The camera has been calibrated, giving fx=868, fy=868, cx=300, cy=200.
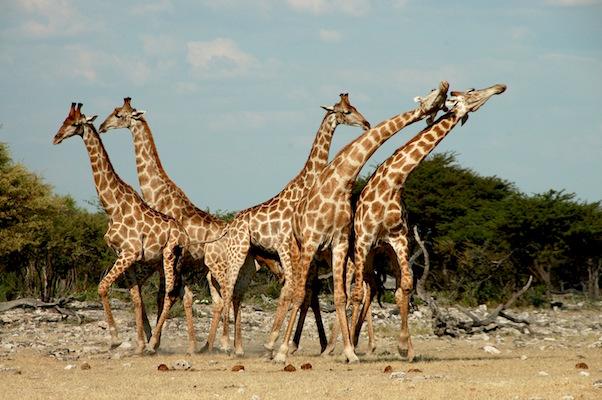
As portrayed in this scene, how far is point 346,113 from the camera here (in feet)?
39.5

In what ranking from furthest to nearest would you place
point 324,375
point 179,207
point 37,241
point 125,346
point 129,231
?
point 37,241 → point 179,207 → point 125,346 → point 129,231 → point 324,375

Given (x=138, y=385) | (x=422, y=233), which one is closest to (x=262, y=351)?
(x=138, y=385)

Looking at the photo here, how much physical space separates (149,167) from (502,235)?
13.5m

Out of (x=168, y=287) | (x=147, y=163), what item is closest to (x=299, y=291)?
(x=168, y=287)

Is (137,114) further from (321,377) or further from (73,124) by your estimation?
(321,377)

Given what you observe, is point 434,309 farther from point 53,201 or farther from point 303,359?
point 53,201

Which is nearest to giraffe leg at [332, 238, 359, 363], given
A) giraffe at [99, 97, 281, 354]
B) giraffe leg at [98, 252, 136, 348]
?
giraffe at [99, 97, 281, 354]

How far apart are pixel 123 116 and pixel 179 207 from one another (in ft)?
5.45

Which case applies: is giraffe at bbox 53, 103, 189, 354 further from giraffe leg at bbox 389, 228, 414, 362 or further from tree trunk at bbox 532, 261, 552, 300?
tree trunk at bbox 532, 261, 552, 300

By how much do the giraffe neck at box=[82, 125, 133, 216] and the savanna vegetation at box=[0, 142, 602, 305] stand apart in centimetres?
690

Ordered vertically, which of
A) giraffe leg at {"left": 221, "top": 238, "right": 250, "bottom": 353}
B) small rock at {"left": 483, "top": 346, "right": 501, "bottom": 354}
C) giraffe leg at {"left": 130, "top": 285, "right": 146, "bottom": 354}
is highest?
giraffe leg at {"left": 221, "top": 238, "right": 250, "bottom": 353}

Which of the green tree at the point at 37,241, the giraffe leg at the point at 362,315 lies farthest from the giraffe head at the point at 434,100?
the green tree at the point at 37,241

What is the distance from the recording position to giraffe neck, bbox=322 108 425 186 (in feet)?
32.9

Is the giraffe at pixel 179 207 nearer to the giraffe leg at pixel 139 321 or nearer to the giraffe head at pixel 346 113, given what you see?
the giraffe leg at pixel 139 321
